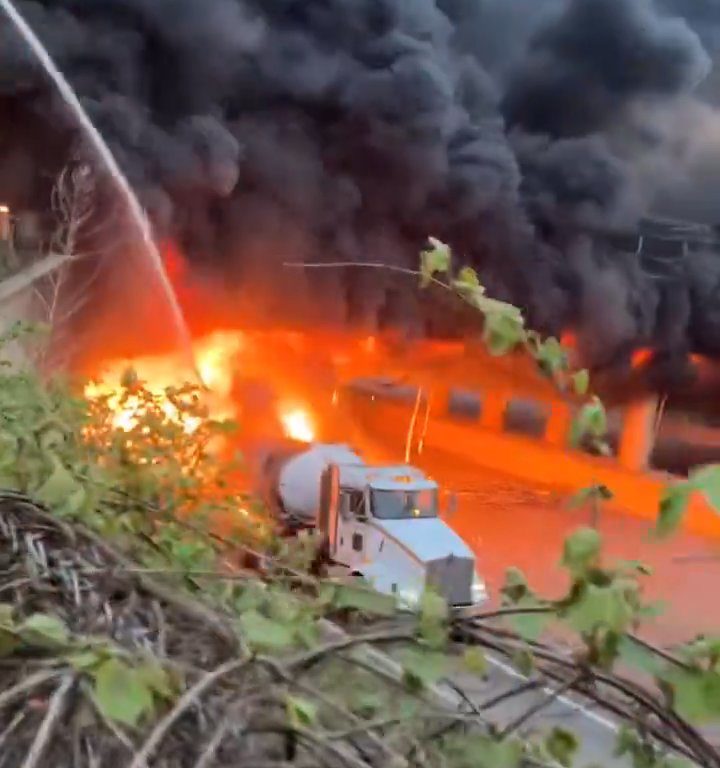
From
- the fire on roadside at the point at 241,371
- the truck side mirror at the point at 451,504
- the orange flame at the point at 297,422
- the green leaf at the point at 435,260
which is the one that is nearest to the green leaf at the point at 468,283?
the green leaf at the point at 435,260

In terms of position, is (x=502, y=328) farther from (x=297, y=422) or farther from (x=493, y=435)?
(x=493, y=435)

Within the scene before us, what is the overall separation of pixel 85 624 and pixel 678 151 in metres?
4.87

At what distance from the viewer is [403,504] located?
12.9 ft

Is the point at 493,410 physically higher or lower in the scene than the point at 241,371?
lower

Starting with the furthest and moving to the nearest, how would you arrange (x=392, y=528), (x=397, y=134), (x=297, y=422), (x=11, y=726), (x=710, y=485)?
(x=297, y=422) < (x=397, y=134) < (x=392, y=528) < (x=11, y=726) < (x=710, y=485)

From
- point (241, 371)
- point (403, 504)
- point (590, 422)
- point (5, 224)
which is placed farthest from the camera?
point (241, 371)

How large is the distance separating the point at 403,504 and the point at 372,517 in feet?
0.54

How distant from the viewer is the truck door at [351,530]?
371 centimetres

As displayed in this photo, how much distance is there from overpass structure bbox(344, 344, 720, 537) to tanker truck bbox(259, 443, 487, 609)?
4.11 feet

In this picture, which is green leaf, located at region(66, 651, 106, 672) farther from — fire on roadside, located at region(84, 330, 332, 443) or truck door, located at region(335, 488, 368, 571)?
fire on roadside, located at region(84, 330, 332, 443)

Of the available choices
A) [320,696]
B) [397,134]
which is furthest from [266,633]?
[397,134]

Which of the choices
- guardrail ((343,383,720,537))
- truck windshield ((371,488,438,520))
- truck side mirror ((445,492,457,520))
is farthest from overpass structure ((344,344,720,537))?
truck windshield ((371,488,438,520))

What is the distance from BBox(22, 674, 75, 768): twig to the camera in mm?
449

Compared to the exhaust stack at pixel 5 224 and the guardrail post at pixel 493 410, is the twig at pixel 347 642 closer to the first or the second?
the exhaust stack at pixel 5 224
